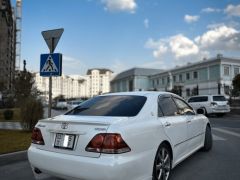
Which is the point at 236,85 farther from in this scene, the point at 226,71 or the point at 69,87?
the point at 69,87

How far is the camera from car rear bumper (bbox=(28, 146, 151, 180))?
12.4 feet

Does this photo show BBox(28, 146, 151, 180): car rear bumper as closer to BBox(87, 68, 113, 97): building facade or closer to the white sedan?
A: the white sedan

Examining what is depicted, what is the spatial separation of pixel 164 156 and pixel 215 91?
59.0m

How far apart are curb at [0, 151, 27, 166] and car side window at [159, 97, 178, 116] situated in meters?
3.61

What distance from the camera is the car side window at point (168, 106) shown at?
5296 mm

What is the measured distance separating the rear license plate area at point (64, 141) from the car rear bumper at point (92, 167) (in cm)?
12

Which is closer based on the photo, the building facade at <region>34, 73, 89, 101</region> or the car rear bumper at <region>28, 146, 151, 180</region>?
the car rear bumper at <region>28, 146, 151, 180</region>

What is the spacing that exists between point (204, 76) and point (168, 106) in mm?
61535

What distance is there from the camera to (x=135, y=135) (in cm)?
414

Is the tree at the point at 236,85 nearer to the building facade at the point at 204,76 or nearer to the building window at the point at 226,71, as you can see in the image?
the building facade at the point at 204,76

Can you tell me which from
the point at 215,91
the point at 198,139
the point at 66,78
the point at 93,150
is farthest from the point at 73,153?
the point at 66,78

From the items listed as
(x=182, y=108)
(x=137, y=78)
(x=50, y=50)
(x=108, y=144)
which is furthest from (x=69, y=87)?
(x=108, y=144)

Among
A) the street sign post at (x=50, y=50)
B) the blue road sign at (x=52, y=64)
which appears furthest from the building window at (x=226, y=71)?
the blue road sign at (x=52, y=64)

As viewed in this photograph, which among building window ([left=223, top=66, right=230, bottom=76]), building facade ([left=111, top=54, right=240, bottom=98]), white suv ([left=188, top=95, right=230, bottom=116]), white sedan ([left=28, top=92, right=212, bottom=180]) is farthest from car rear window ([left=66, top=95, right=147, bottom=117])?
building window ([left=223, top=66, right=230, bottom=76])
